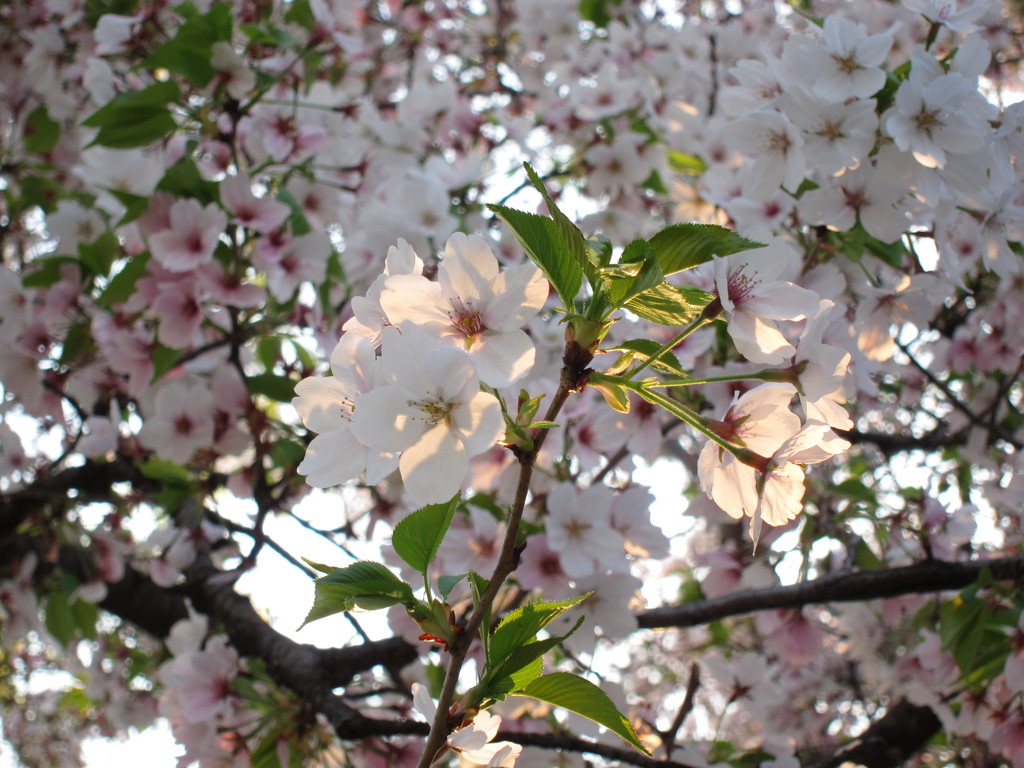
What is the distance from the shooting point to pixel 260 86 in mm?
1993

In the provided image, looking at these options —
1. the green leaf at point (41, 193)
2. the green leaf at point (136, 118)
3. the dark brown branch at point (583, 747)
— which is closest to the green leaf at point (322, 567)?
the dark brown branch at point (583, 747)

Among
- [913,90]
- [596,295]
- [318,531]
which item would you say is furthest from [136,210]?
[913,90]

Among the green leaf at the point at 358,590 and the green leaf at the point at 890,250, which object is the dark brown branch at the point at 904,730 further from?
the green leaf at the point at 358,590

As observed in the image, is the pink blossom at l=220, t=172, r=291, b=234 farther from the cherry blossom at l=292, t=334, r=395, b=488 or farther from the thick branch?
the cherry blossom at l=292, t=334, r=395, b=488

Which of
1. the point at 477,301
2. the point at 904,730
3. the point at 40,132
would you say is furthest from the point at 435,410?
the point at 40,132

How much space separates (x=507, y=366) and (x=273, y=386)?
124 centimetres

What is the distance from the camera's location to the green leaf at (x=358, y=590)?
0.75 meters

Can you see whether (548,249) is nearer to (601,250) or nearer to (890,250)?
(601,250)

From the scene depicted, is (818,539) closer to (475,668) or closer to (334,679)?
(475,668)

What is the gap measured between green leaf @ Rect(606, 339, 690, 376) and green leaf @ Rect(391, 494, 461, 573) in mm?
232

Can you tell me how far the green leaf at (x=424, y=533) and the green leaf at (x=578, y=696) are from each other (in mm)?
162

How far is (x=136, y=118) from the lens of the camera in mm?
1876

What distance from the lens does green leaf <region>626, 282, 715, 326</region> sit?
0.83 meters

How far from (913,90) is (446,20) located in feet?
10.5
